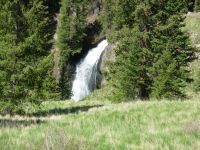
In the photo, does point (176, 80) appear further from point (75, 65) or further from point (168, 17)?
point (75, 65)

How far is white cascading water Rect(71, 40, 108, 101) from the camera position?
222 feet

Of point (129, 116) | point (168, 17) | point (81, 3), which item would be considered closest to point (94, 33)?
point (81, 3)

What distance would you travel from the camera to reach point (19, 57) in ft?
81.3

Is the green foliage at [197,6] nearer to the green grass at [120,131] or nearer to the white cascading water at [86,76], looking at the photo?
the white cascading water at [86,76]

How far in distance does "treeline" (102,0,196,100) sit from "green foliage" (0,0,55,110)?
9291 millimetres

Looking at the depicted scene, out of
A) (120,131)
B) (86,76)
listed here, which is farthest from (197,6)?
(120,131)

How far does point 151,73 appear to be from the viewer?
32438mm

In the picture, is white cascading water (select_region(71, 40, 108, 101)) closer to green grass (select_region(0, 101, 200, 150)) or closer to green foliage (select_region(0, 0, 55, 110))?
green foliage (select_region(0, 0, 55, 110))

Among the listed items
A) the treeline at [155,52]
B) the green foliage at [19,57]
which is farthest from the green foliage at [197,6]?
the green foliage at [19,57]

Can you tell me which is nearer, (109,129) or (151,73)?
(109,129)

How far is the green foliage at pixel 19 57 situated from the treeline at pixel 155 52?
929 cm

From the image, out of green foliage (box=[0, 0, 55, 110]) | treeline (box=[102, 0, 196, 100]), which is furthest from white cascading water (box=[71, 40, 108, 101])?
green foliage (box=[0, 0, 55, 110])

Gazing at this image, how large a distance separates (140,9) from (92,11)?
5555 centimetres

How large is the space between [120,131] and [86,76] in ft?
181
